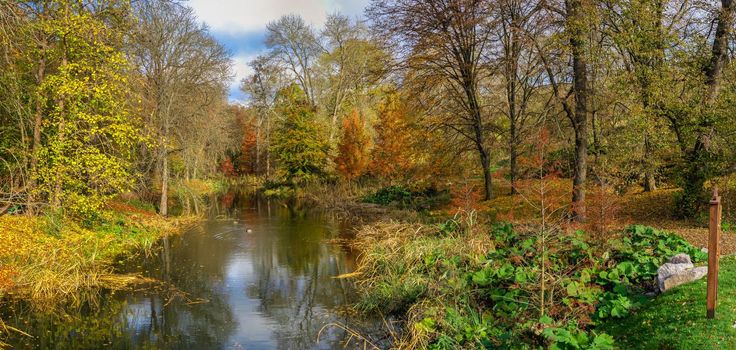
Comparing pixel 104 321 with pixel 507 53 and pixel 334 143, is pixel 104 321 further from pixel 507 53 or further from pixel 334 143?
pixel 334 143

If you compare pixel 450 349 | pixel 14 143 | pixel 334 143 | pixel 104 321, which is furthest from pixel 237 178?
pixel 450 349

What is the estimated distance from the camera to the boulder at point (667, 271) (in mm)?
6969

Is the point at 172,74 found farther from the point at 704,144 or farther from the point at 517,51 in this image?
the point at 704,144

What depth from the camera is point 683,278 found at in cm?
693

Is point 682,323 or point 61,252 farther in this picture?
point 61,252

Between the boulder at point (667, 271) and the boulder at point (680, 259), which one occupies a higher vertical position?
the boulder at point (680, 259)

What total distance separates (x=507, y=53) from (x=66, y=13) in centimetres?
1362

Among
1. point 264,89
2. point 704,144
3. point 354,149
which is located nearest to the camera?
point 704,144

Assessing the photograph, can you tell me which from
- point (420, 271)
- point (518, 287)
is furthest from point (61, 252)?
point (518, 287)

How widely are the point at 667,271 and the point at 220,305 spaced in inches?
292

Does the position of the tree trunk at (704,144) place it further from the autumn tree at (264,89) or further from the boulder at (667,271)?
the autumn tree at (264,89)

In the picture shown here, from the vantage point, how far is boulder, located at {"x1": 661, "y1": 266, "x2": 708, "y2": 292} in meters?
6.89

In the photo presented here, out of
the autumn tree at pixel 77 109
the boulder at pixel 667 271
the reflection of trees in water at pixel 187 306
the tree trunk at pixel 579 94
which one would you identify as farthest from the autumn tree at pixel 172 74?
the boulder at pixel 667 271

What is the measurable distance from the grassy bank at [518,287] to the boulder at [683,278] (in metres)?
0.38
